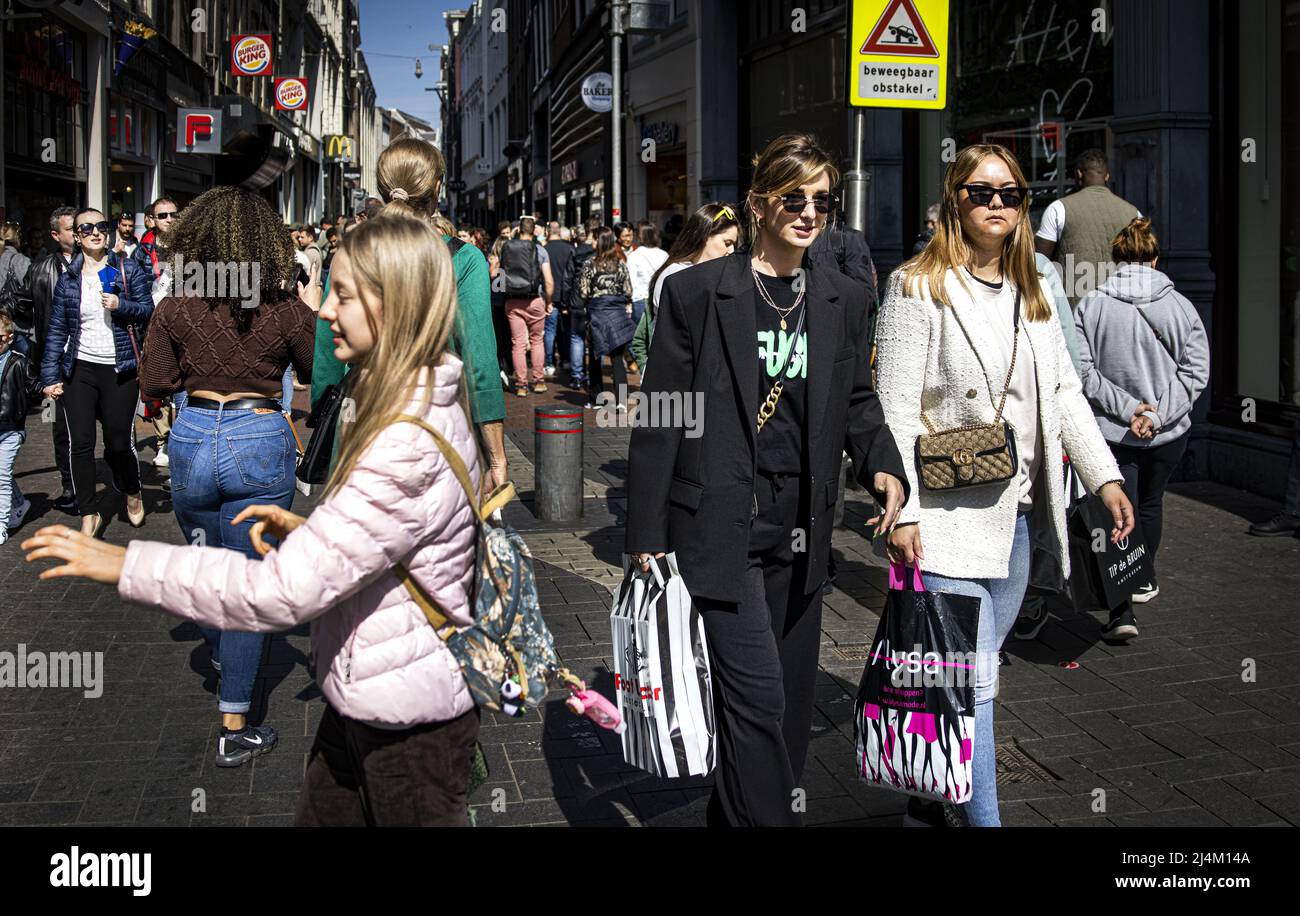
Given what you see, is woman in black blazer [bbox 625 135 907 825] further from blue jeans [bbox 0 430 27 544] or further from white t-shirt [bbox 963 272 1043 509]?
blue jeans [bbox 0 430 27 544]

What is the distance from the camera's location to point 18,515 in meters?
8.65

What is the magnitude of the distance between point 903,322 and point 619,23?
739 inches

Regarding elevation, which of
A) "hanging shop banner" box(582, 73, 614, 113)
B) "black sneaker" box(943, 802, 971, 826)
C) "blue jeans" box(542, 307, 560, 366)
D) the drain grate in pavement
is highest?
"hanging shop banner" box(582, 73, 614, 113)

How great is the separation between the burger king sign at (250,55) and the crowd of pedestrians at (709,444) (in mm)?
27138

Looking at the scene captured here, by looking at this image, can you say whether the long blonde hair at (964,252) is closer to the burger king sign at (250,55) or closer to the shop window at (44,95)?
the shop window at (44,95)

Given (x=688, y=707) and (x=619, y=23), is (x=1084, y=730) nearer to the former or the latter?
(x=688, y=707)

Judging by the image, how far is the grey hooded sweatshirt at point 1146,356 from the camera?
6.22 meters

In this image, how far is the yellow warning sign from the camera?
7.80 m

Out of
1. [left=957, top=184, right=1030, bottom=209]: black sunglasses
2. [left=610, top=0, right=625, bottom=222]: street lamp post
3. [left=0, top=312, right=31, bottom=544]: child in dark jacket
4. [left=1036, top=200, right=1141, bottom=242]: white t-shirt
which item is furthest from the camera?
[left=610, top=0, right=625, bottom=222]: street lamp post

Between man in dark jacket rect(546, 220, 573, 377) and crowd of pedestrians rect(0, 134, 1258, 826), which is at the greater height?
man in dark jacket rect(546, 220, 573, 377)

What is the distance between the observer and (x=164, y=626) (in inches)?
253

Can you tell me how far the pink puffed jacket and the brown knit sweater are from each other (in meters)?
2.12

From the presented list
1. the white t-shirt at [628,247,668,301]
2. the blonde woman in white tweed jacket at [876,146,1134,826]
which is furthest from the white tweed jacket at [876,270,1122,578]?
the white t-shirt at [628,247,668,301]
